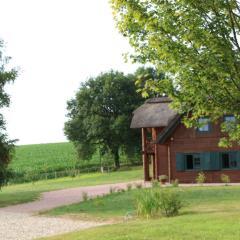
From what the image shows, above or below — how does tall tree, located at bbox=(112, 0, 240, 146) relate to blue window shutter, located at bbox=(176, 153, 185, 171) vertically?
above

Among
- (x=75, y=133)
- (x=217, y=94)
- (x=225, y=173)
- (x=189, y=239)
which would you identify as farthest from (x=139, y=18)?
(x=75, y=133)

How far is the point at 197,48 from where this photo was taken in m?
9.70

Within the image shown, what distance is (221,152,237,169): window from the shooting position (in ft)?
135

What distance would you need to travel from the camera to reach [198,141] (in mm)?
41562

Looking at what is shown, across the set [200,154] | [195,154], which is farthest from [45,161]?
[200,154]

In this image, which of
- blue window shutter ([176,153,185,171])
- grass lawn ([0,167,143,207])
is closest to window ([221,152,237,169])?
blue window shutter ([176,153,185,171])

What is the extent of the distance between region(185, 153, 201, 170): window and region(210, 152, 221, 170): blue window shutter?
1.02m

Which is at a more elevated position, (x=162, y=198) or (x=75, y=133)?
(x=75, y=133)

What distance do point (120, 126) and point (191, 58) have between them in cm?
5814

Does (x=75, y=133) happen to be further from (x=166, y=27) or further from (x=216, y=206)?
(x=166, y=27)

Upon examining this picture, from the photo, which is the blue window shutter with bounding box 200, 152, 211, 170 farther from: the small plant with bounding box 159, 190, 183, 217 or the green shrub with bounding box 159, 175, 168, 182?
the small plant with bounding box 159, 190, 183, 217

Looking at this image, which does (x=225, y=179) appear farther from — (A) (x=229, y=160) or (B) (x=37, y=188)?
(B) (x=37, y=188)

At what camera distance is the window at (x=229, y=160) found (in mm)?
41062

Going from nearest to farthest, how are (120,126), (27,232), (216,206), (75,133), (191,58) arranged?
1. (191,58)
2. (27,232)
3. (216,206)
4. (120,126)
5. (75,133)
